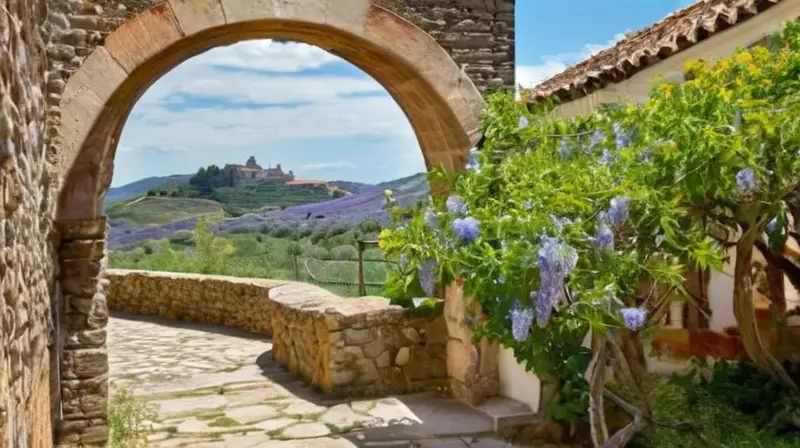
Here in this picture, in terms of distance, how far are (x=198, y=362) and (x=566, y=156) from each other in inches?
235

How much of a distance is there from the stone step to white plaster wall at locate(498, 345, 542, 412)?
0.16 feet

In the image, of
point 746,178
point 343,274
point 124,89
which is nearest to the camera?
point 746,178

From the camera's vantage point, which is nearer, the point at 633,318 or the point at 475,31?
the point at 633,318

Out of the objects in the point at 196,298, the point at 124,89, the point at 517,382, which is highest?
the point at 124,89

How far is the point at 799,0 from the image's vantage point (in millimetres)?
5625

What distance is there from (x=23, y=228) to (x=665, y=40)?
477 cm

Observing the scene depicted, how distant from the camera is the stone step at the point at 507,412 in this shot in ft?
19.2

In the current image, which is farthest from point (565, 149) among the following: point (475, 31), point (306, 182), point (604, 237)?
point (306, 182)

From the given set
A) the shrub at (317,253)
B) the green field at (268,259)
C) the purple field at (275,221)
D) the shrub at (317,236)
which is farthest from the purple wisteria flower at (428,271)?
the shrub at (317,236)

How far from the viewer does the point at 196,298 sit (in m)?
12.2

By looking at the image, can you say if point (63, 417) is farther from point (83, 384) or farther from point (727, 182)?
point (727, 182)

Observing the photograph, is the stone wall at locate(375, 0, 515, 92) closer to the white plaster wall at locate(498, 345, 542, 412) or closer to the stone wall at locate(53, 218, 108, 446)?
the white plaster wall at locate(498, 345, 542, 412)

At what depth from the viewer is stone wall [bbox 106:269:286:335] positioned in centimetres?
1097

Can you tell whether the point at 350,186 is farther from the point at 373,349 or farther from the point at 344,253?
the point at 373,349
